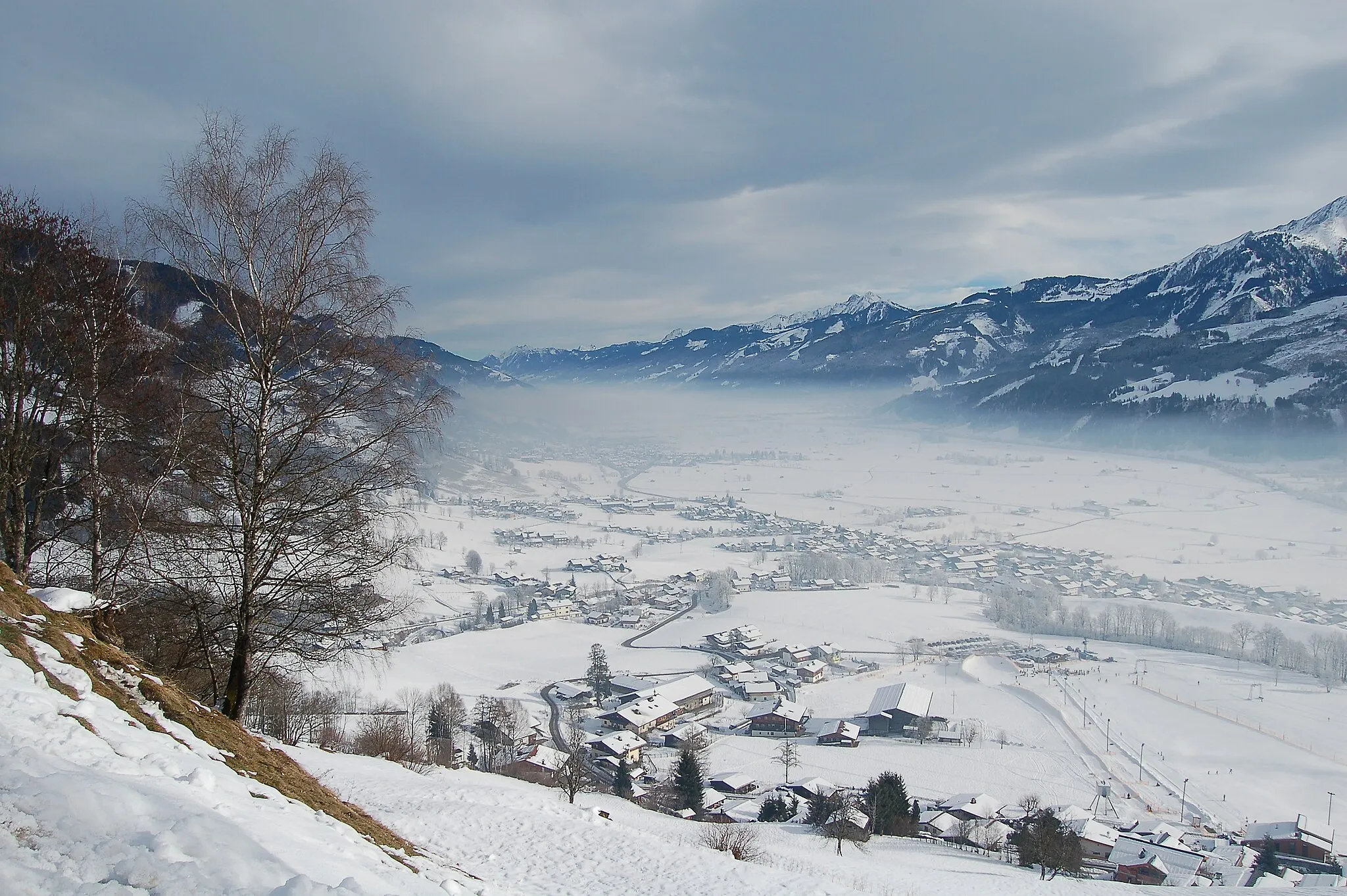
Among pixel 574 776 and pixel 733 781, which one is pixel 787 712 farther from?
pixel 574 776

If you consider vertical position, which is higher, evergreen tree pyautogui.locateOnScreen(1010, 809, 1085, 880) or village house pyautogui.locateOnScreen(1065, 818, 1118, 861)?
evergreen tree pyautogui.locateOnScreen(1010, 809, 1085, 880)

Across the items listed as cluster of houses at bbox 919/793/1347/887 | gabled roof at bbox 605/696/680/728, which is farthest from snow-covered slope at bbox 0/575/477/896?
gabled roof at bbox 605/696/680/728

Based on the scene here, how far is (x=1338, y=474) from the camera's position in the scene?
9562 centimetres

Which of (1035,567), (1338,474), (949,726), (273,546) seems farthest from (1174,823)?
(1338,474)

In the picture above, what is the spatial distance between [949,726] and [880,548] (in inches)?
1765

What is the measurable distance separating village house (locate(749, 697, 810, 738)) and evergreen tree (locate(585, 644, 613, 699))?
624 centimetres

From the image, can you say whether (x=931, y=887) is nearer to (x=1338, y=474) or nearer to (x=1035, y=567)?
(x=1035, y=567)

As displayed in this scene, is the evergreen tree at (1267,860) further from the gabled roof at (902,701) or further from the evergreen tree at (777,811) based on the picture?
the gabled roof at (902,701)

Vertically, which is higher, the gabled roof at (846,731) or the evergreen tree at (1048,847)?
the evergreen tree at (1048,847)

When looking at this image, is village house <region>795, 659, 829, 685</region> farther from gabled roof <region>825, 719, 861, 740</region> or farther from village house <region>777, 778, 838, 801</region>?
village house <region>777, 778, 838, 801</region>

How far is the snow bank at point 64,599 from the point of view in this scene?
5363 mm

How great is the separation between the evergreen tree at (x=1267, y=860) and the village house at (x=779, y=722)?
1384 cm

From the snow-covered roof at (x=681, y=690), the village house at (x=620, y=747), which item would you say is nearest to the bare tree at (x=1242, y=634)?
the snow-covered roof at (x=681, y=690)

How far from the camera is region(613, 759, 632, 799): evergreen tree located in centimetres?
1958
